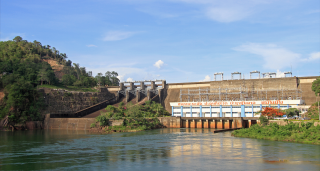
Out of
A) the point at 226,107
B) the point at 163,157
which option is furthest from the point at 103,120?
the point at 163,157

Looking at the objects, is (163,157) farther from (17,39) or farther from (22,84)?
(17,39)

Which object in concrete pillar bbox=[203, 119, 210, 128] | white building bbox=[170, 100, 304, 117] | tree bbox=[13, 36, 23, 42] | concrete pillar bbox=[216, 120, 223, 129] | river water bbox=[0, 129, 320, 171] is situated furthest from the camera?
tree bbox=[13, 36, 23, 42]

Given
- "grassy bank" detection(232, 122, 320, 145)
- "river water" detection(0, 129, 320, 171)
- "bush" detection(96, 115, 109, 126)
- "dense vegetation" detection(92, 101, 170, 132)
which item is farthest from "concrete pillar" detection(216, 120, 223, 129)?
"river water" detection(0, 129, 320, 171)

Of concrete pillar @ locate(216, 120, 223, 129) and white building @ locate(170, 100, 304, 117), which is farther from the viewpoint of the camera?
concrete pillar @ locate(216, 120, 223, 129)

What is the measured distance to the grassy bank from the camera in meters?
38.4

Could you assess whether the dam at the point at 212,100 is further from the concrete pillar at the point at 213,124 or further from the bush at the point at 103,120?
the bush at the point at 103,120

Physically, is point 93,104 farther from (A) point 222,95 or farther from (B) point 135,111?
(A) point 222,95

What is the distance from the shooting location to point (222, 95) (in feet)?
280

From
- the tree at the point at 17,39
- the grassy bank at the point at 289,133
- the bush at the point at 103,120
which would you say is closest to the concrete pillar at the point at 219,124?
the grassy bank at the point at 289,133

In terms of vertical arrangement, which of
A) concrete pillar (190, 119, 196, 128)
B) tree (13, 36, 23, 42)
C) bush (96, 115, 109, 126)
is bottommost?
concrete pillar (190, 119, 196, 128)

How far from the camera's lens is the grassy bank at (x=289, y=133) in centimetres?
3838

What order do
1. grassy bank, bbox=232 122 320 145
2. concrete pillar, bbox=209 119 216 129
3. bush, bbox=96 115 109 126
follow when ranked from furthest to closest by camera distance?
concrete pillar, bbox=209 119 216 129, bush, bbox=96 115 109 126, grassy bank, bbox=232 122 320 145

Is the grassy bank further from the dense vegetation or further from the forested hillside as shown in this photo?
the forested hillside

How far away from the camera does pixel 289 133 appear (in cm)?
4119
